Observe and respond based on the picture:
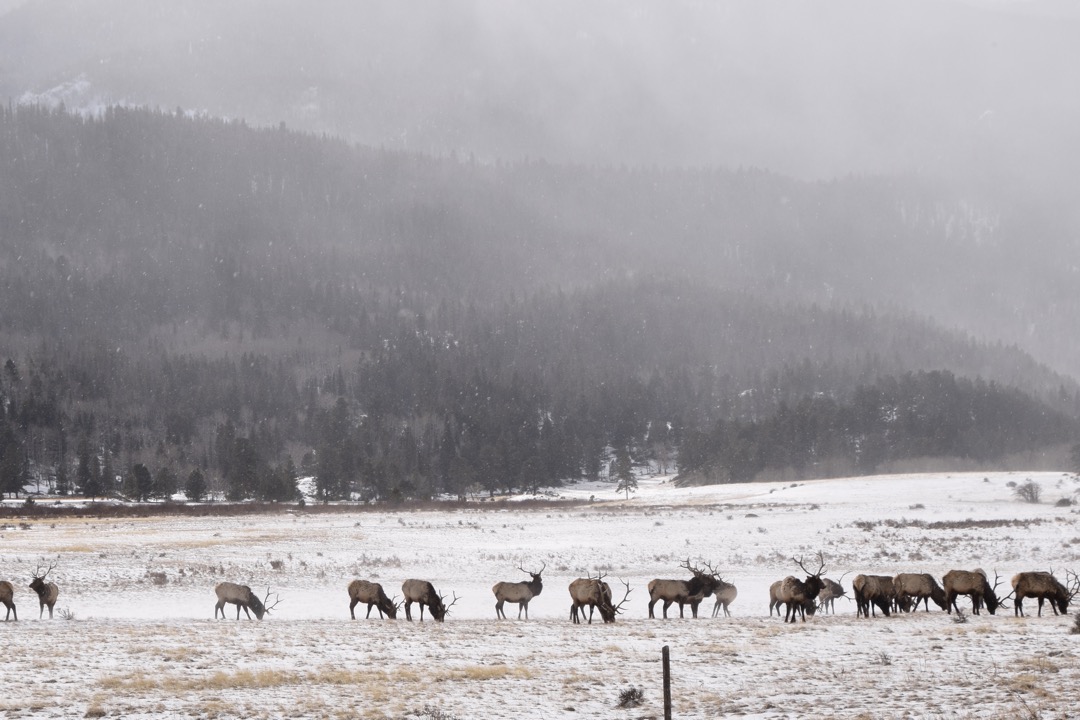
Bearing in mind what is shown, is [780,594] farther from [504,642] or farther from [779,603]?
[504,642]

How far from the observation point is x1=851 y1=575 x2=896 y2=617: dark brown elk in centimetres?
2431

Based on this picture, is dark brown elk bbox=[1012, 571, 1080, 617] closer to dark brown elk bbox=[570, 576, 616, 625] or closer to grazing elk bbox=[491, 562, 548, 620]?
dark brown elk bbox=[570, 576, 616, 625]

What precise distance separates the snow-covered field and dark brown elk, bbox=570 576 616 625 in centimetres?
67

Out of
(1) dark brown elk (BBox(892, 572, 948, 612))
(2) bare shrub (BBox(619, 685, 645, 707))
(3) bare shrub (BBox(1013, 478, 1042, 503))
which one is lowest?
(2) bare shrub (BBox(619, 685, 645, 707))

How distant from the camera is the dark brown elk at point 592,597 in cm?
2372

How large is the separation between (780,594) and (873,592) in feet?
7.91

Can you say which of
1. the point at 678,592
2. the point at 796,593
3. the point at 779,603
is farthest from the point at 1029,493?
the point at 796,593

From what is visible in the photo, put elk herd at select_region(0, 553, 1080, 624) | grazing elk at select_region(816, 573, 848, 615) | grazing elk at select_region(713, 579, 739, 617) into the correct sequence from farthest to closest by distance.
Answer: grazing elk at select_region(816, 573, 848, 615), grazing elk at select_region(713, 579, 739, 617), elk herd at select_region(0, 553, 1080, 624)

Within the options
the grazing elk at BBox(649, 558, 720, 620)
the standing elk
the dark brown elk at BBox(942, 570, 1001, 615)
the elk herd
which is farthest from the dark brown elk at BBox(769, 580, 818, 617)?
the standing elk

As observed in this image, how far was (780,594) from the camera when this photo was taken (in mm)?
24516

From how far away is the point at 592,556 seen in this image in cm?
4069

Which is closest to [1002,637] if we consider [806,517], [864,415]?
[806,517]

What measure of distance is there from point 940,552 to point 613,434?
150 meters

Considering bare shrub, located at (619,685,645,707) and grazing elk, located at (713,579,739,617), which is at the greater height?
grazing elk, located at (713,579,739,617)
